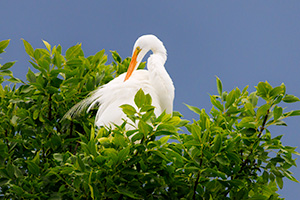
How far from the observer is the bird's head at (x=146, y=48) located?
4.23 m

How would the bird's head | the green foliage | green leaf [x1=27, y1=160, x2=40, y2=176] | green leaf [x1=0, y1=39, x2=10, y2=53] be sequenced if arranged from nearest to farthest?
the green foliage, green leaf [x1=27, y1=160, x2=40, y2=176], green leaf [x1=0, y1=39, x2=10, y2=53], the bird's head

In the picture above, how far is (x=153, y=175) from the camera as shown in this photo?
102 inches

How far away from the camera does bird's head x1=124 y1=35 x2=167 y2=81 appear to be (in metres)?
4.23

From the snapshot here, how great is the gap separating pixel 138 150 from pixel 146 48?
198 centimetres

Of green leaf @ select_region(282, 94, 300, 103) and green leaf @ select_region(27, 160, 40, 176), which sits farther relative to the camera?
green leaf @ select_region(27, 160, 40, 176)

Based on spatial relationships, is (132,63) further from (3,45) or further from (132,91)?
(3,45)

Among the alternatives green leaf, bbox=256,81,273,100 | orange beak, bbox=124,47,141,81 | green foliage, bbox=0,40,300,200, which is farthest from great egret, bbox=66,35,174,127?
green leaf, bbox=256,81,273,100

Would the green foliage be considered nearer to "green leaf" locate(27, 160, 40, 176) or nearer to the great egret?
"green leaf" locate(27, 160, 40, 176)

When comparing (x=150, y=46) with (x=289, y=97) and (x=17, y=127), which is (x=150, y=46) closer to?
(x=17, y=127)

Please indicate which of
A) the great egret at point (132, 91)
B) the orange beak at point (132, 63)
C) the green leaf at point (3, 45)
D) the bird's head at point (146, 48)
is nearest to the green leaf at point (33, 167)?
the great egret at point (132, 91)

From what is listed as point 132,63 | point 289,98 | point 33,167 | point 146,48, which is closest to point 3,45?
point 33,167

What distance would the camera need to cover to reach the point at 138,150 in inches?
97.9

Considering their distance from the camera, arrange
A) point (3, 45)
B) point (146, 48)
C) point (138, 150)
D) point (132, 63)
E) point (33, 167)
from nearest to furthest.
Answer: point (138, 150), point (33, 167), point (3, 45), point (132, 63), point (146, 48)

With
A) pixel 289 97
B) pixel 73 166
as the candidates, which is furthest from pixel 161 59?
pixel 73 166
